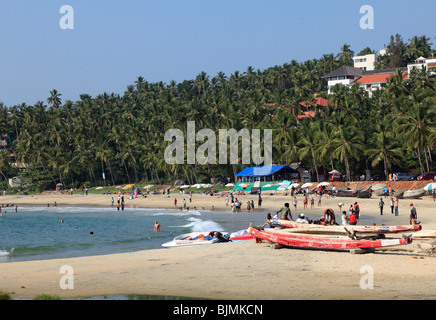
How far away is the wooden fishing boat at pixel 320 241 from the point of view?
21.8 m

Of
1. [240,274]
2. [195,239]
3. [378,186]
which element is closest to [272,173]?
[378,186]

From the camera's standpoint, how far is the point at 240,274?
19.7 m

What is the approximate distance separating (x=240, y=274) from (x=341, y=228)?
25.8 feet

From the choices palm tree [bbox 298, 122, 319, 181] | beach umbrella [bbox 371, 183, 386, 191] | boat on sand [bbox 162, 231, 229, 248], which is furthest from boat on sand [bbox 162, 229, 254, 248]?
palm tree [bbox 298, 122, 319, 181]

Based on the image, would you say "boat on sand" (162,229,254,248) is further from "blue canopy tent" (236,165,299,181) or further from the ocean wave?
"blue canopy tent" (236,165,299,181)

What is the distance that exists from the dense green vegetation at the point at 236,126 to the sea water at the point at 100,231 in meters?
27.4

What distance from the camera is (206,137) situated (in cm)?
9638

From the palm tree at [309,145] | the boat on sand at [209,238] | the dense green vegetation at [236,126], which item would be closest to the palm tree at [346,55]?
the dense green vegetation at [236,126]

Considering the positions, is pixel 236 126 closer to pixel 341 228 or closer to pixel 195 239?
pixel 195 239

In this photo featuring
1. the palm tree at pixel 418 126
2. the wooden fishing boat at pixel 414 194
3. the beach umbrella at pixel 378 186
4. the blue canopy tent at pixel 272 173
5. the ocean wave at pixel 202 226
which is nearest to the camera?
the ocean wave at pixel 202 226

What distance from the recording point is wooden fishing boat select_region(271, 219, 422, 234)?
23342 millimetres

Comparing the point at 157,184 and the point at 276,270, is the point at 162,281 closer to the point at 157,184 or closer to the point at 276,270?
the point at 276,270

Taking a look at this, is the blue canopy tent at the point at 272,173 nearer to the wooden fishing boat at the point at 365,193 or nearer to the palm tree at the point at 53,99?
the wooden fishing boat at the point at 365,193
